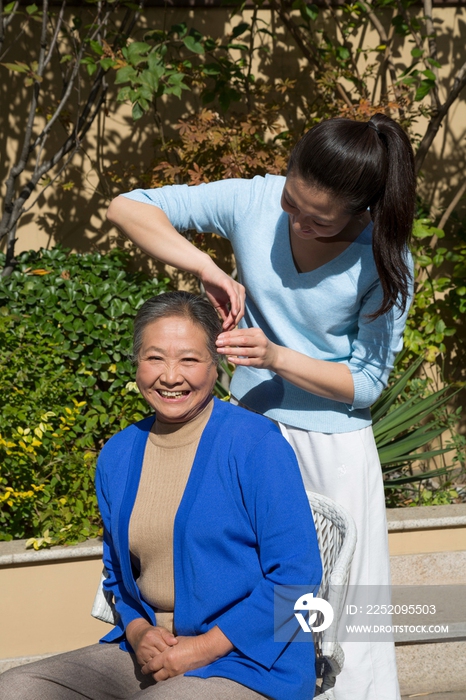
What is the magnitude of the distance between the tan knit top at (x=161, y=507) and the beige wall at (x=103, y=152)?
2.91 m

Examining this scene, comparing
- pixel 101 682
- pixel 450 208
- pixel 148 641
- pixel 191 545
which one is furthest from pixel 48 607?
pixel 450 208

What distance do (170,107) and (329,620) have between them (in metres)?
3.53

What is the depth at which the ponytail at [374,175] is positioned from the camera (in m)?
1.85

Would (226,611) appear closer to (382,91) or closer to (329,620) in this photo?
(329,620)

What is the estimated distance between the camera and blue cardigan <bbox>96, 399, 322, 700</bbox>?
1.79m

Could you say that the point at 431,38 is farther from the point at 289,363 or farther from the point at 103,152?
the point at 289,363

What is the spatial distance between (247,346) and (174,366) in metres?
0.20

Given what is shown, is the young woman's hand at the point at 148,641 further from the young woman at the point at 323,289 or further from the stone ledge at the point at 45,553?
the stone ledge at the point at 45,553

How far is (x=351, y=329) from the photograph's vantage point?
87.4 inches

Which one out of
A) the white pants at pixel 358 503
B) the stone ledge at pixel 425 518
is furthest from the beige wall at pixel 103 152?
the white pants at pixel 358 503

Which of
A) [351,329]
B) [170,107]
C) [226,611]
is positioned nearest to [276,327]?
[351,329]

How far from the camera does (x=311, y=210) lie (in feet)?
6.26

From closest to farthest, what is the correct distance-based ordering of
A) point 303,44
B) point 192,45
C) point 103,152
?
point 192,45
point 303,44
point 103,152

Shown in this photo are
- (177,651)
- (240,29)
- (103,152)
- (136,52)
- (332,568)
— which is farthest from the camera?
(103,152)
